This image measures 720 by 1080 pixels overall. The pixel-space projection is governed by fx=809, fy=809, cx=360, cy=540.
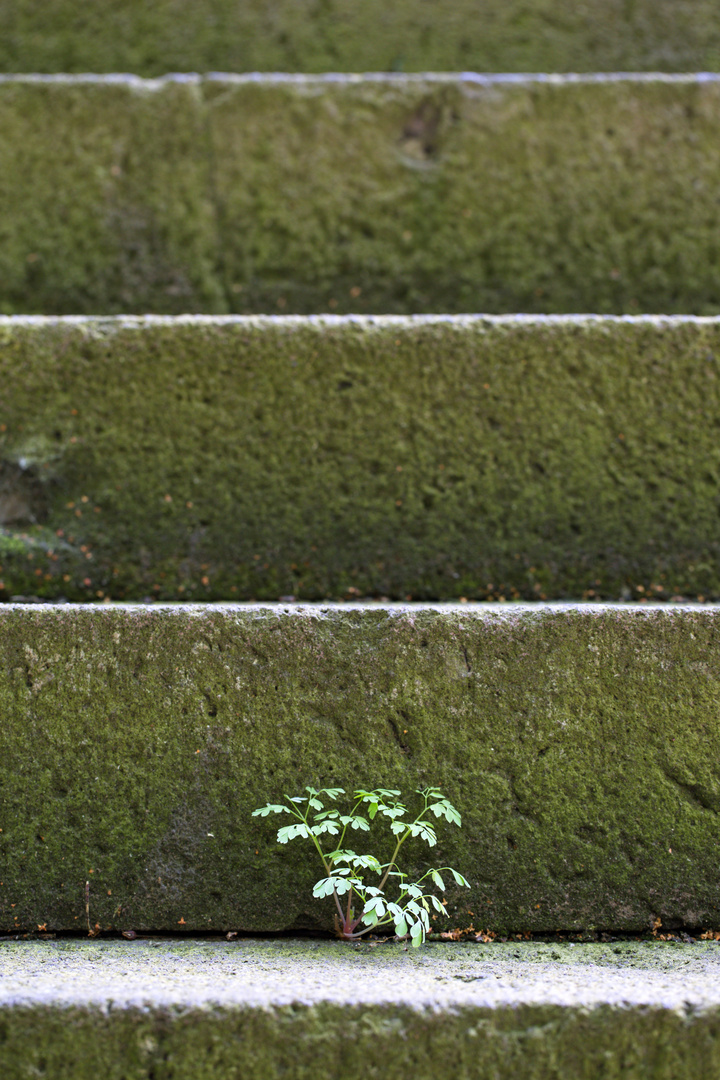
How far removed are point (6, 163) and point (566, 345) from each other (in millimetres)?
1915

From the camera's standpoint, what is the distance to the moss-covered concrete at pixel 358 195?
2574 millimetres

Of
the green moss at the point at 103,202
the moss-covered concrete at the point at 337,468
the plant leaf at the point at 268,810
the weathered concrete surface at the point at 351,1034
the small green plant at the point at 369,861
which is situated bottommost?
the weathered concrete surface at the point at 351,1034

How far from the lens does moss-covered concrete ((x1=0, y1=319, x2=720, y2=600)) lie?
1.91 meters

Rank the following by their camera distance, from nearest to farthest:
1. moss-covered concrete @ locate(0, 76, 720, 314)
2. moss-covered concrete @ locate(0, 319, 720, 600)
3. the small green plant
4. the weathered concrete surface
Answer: the weathered concrete surface, the small green plant, moss-covered concrete @ locate(0, 319, 720, 600), moss-covered concrete @ locate(0, 76, 720, 314)

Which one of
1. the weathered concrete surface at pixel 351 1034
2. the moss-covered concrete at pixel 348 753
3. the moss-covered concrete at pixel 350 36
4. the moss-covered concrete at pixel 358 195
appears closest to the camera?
the weathered concrete surface at pixel 351 1034

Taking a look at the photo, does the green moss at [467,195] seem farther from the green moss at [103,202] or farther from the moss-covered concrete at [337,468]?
the moss-covered concrete at [337,468]

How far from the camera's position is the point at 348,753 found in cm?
146

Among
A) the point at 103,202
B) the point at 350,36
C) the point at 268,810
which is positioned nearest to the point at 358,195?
the point at 103,202

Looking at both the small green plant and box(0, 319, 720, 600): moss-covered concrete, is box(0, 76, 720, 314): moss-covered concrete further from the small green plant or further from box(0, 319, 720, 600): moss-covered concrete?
the small green plant

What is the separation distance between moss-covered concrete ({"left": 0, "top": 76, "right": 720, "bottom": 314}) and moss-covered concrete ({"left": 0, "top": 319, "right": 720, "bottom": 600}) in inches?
26.8

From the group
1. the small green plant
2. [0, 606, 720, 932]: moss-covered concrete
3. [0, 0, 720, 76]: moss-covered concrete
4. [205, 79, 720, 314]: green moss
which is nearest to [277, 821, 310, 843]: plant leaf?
the small green plant

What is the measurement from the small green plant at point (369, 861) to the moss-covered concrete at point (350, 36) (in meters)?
3.15

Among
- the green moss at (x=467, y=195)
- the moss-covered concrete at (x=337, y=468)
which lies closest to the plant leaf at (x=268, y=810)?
the moss-covered concrete at (x=337, y=468)

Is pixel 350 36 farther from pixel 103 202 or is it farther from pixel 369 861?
pixel 369 861
